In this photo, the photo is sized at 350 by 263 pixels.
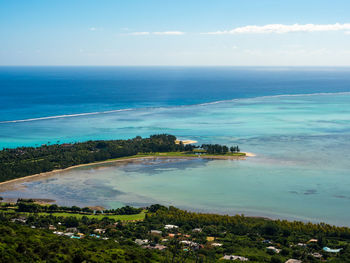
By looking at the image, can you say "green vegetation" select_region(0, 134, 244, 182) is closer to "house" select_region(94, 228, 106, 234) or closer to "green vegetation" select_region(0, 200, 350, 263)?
"green vegetation" select_region(0, 200, 350, 263)

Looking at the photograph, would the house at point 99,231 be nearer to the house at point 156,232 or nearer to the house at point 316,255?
the house at point 156,232

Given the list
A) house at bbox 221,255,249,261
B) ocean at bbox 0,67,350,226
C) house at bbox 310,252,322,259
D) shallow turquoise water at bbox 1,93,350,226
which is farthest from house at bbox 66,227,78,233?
house at bbox 310,252,322,259

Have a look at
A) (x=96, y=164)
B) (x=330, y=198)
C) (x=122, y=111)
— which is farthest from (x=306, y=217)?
(x=122, y=111)

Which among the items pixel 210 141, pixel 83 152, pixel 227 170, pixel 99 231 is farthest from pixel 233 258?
pixel 210 141

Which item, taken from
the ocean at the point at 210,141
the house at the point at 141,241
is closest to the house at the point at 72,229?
the house at the point at 141,241

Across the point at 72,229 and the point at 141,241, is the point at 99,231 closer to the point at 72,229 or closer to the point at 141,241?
the point at 72,229

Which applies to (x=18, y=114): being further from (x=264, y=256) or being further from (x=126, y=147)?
(x=264, y=256)

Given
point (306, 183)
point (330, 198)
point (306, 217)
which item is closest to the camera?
point (306, 217)
